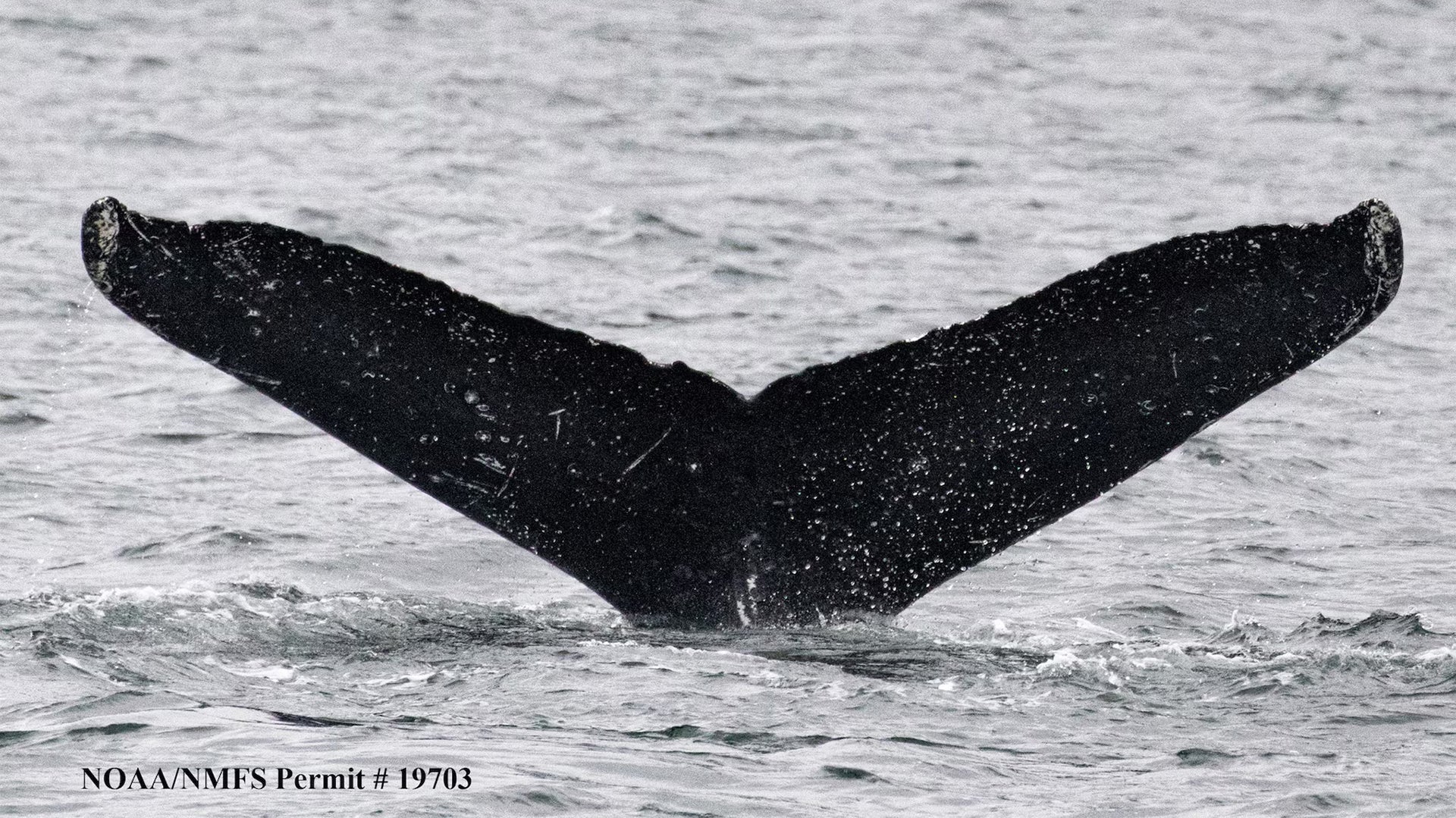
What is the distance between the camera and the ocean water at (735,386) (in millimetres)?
5797

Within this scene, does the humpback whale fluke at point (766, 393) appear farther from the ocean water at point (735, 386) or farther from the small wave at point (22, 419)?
the small wave at point (22, 419)

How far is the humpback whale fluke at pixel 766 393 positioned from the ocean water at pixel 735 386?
20.2 inches

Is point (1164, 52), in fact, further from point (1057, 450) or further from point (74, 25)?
point (1057, 450)

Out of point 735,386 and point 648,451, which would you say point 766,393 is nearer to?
point 648,451

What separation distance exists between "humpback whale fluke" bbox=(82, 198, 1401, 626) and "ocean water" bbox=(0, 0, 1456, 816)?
0.51 m

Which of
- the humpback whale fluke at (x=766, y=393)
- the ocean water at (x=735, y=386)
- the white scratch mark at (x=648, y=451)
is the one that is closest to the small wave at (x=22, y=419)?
the ocean water at (x=735, y=386)

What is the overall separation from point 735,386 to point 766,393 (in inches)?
258

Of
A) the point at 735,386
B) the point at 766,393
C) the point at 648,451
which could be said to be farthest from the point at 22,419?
the point at 766,393

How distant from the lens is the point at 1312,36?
29375 mm

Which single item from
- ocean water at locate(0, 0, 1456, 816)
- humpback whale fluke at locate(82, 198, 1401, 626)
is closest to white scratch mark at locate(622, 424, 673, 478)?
humpback whale fluke at locate(82, 198, 1401, 626)

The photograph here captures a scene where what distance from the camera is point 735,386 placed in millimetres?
12453

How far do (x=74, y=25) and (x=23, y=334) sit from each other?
14.0 metres

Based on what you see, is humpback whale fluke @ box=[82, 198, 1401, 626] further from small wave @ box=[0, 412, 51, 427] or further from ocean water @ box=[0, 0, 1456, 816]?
small wave @ box=[0, 412, 51, 427]

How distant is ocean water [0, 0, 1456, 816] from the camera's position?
580 cm
